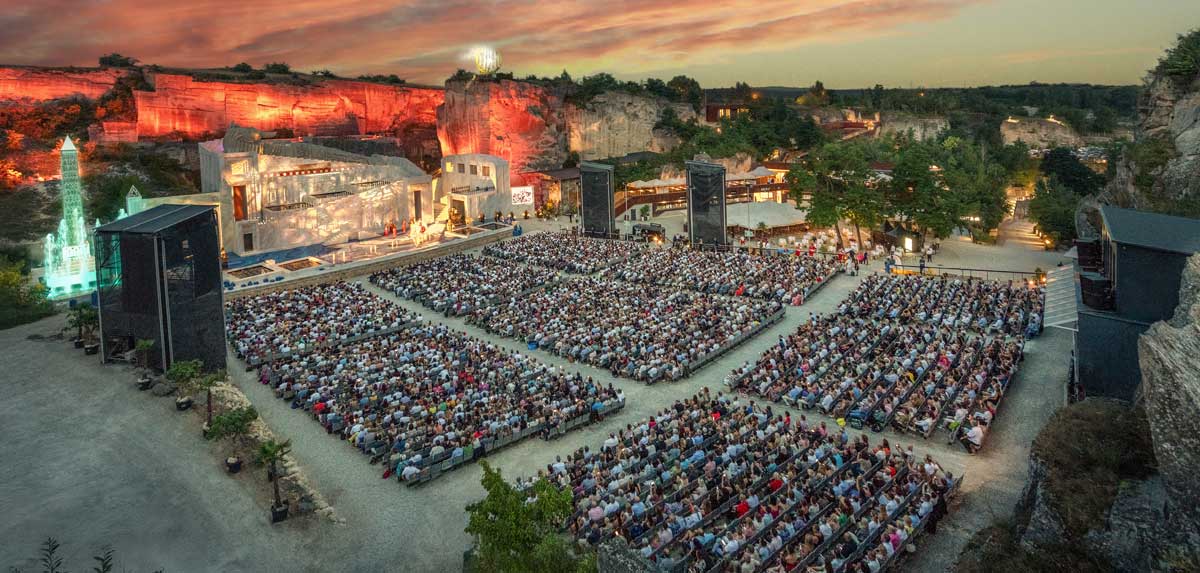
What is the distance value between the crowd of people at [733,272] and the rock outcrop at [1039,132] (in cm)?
6233

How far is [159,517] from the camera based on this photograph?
1576 cm

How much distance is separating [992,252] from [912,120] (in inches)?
2033

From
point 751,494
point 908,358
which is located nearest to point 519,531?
point 751,494

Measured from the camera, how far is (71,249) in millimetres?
36969

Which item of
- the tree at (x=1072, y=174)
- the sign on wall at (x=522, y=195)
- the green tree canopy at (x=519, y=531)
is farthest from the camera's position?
the tree at (x=1072, y=174)

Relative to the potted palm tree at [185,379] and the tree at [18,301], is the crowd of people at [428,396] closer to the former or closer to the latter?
the potted palm tree at [185,379]

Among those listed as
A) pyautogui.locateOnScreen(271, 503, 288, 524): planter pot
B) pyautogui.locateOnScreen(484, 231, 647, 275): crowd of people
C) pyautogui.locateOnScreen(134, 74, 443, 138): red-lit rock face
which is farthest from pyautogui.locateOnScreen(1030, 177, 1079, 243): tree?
pyautogui.locateOnScreen(134, 74, 443, 138): red-lit rock face

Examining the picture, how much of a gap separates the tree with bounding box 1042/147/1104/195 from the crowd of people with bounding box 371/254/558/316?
47.7 meters

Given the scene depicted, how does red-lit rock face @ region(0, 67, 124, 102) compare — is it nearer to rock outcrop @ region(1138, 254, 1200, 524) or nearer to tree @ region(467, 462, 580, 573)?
tree @ region(467, 462, 580, 573)

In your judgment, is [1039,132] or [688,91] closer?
[1039,132]

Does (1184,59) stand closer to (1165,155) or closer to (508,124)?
(1165,155)

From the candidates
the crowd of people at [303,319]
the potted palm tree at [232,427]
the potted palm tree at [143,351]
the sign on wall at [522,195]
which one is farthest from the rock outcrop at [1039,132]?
the potted palm tree at [232,427]

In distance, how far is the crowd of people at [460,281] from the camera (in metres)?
33.6

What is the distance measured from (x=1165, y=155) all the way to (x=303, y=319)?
37041 mm
